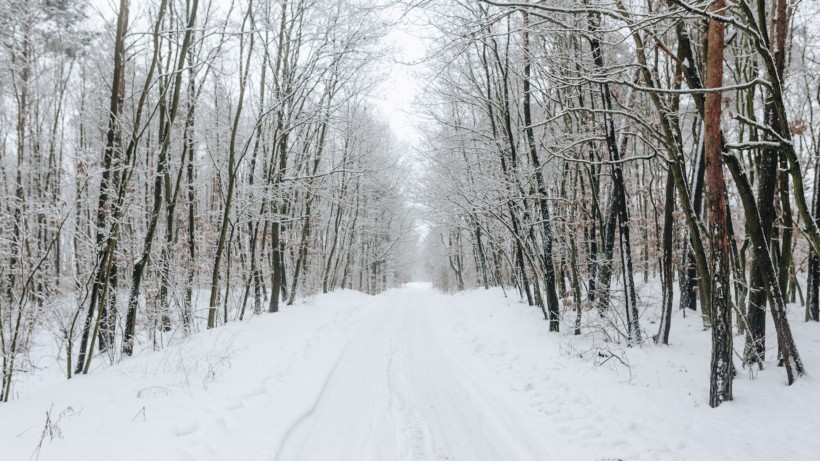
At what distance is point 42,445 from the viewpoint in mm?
3754

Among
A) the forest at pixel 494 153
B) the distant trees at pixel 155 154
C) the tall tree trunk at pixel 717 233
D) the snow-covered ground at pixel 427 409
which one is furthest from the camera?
the distant trees at pixel 155 154

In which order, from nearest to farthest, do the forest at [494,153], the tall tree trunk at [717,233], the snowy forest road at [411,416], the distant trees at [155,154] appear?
1. the snowy forest road at [411,416]
2. the tall tree trunk at [717,233]
3. the forest at [494,153]
4. the distant trees at [155,154]

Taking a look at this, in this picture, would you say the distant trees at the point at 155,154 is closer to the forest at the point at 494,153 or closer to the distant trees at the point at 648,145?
the forest at the point at 494,153

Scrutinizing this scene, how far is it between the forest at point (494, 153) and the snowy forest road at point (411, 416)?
8.20 ft

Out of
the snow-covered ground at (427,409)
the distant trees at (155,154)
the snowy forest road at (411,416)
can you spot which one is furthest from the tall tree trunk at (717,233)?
the distant trees at (155,154)

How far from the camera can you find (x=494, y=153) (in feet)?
38.0

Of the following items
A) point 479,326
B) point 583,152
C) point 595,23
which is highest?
point 595,23

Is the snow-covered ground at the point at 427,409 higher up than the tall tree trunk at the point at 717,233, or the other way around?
the tall tree trunk at the point at 717,233

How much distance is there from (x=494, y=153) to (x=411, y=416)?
8111 mm

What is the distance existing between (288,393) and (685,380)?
568 centimetres

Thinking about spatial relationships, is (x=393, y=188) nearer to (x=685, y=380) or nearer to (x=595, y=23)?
(x=595, y=23)

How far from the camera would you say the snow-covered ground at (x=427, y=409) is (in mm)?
4016

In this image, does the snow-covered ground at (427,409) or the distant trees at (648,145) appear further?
the distant trees at (648,145)

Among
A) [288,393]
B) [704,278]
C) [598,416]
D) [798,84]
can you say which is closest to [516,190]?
[704,278]
